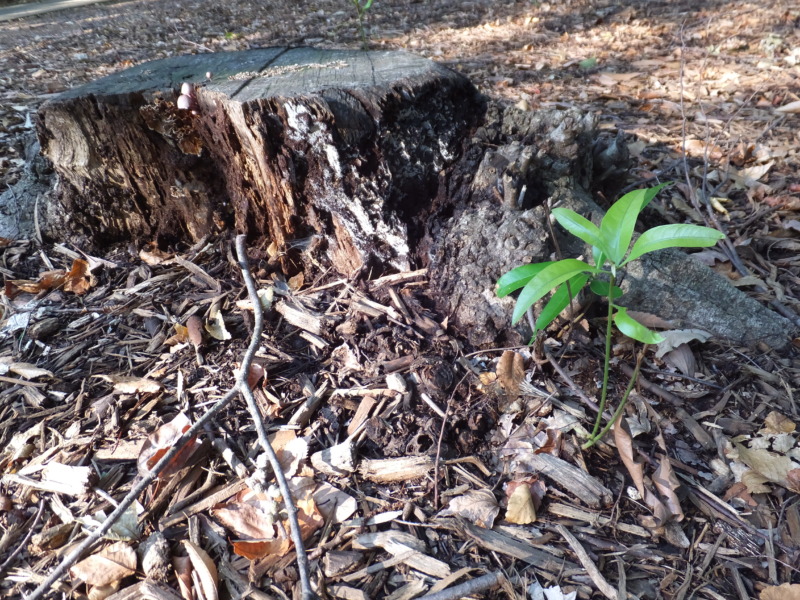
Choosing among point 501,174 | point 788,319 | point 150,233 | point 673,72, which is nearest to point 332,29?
point 673,72

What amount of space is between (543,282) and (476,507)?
0.67m

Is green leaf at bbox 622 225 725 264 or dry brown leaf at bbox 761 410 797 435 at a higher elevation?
green leaf at bbox 622 225 725 264

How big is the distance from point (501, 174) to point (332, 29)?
527 cm

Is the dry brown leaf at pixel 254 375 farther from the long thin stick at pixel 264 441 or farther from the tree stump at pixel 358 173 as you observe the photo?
the tree stump at pixel 358 173

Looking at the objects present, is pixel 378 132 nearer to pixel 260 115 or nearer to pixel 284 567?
pixel 260 115

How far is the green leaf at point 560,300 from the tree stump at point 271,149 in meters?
0.75

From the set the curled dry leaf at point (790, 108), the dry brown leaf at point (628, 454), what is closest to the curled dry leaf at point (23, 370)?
the dry brown leaf at point (628, 454)

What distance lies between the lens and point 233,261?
2125 millimetres

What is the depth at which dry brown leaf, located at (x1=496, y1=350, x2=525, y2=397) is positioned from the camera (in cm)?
162

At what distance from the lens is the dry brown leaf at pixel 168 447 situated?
1.50m

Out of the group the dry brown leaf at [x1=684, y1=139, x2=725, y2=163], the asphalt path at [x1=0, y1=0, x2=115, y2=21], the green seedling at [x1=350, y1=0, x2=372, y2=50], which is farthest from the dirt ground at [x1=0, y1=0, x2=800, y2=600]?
the asphalt path at [x1=0, y1=0, x2=115, y2=21]

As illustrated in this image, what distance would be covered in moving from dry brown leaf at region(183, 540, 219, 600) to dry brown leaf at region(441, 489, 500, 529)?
24.5 inches

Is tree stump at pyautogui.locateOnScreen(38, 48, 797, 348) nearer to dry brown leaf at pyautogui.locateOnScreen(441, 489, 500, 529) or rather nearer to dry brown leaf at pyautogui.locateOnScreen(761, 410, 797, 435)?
dry brown leaf at pyautogui.locateOnScreen(761, 410, 797, 435)

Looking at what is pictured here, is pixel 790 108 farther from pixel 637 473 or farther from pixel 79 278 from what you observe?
pixel 79 278
